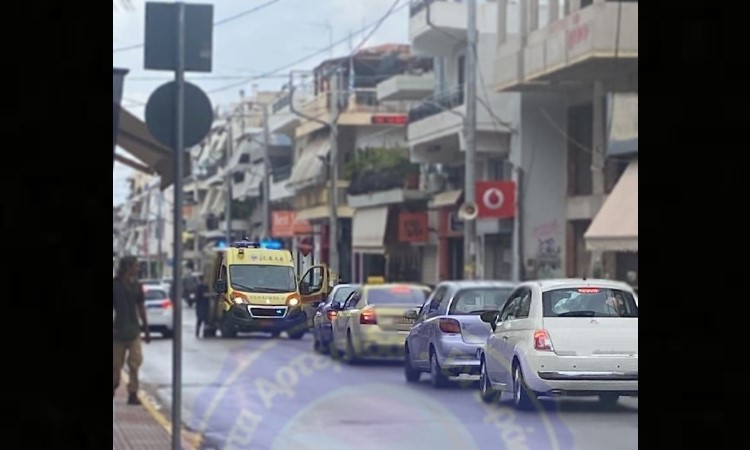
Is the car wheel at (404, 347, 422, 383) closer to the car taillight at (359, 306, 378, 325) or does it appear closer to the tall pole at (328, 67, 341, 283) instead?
the car taillight at (359, 306, 378, 325)

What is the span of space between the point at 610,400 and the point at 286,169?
9.20 feet

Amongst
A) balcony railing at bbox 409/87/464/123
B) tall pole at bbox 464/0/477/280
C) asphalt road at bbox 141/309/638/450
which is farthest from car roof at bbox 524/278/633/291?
balcony railing at bbox 409/87/464/123

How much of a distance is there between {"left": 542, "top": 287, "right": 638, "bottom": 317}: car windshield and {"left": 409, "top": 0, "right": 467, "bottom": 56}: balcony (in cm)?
740

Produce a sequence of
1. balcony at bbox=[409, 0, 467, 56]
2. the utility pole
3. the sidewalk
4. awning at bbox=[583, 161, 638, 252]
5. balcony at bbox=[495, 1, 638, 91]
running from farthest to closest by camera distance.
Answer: balcony at bbox=[409, 0, 467, 56] → the sidewalk → awning at bbox=[583, 161, 638, 252] → balcony at bbox=[495, 1, 638, 91] → the utility pole

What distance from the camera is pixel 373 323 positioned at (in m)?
2.68

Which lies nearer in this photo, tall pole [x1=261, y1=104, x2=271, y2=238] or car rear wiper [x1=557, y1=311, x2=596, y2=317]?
car rear wiper [x1=557, y1=311, x2=596, y2=317]

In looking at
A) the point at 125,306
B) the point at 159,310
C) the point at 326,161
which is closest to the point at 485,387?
the point at 326,161

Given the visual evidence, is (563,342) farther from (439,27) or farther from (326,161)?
(439,27)

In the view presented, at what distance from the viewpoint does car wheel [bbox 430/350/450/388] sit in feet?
8.72

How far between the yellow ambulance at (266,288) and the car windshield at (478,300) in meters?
0.30

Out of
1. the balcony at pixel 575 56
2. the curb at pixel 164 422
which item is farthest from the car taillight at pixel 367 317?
the curb at pixel 164 422

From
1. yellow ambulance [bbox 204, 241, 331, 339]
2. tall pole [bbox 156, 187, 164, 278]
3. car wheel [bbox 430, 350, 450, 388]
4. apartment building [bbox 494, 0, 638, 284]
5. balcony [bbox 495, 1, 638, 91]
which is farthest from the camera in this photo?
tall pole [bbox 156, 187, 164, 278]

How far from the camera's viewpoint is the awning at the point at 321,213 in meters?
4.29
